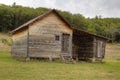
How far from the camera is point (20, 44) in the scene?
1583 inches

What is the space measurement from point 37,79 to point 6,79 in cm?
191

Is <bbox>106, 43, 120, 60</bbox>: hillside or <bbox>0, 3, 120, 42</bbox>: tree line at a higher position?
<bbox>0, 3, 120, 42</bbox>: tree line

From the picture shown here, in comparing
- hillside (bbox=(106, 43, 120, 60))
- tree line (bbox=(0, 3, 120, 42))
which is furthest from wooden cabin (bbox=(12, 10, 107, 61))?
tree line (bbox=(0, 3, 120, 42))

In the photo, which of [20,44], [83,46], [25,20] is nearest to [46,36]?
[20,44]

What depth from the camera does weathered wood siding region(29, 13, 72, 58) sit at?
121 feet

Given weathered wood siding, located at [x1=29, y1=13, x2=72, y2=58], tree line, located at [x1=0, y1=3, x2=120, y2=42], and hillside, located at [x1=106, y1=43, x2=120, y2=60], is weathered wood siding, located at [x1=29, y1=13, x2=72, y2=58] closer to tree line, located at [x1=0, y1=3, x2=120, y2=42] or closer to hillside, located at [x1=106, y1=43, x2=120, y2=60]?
hillside, located at [x1=106, y1=43, x2=120, y2=60]

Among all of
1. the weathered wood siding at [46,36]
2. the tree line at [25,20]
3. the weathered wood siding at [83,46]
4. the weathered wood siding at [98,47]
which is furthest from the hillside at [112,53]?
the weathered wood siding at [46,36]

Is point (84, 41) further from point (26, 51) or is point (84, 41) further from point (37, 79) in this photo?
point (37, 79)

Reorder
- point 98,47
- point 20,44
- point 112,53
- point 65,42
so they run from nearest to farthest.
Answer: point 65,42, point 20,44, point 98,47, point 112,53

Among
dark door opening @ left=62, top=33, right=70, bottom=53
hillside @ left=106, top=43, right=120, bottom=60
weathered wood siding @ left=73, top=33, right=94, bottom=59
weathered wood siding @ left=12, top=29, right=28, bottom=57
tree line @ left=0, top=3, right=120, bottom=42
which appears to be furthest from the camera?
tree line @ left=0, top=3, right=120, bottom=42

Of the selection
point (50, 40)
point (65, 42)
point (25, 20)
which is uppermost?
point (25, 20)

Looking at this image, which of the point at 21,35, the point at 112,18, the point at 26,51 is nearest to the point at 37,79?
the point at 26,51

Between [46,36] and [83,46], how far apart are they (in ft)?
23.1

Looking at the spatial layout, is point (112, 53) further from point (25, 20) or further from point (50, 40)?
point (25, 20)
